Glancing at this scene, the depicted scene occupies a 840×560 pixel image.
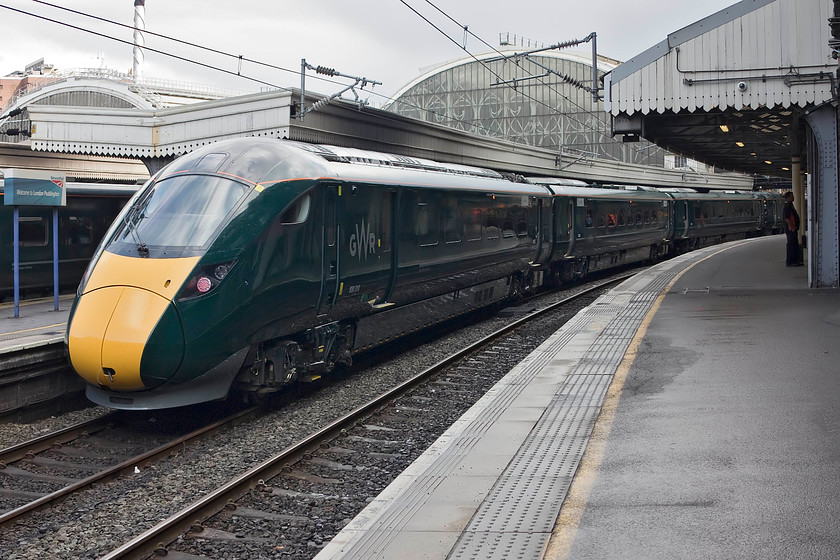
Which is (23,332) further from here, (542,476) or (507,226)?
(507,226)

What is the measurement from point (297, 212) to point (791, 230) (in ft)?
47.5

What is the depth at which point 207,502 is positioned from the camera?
650 cm

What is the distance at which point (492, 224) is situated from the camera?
16328 mm

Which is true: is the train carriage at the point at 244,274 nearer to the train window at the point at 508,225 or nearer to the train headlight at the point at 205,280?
the train headlight at the point at 205,280

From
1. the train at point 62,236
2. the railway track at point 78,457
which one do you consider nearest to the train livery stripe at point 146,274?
the railway track at point 78,457

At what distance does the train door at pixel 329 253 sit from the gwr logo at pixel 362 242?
469 millimetres

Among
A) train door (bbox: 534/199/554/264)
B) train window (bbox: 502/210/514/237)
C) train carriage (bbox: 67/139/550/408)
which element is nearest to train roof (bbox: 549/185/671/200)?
train door (bbox: 534/199/554/264)

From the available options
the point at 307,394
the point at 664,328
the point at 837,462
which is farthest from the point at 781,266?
the point at 837,462

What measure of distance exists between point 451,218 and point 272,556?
8978 mm

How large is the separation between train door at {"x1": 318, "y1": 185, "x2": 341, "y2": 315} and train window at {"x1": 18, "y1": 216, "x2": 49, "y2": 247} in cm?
810

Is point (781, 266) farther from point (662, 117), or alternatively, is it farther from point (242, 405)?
point (242, 405)

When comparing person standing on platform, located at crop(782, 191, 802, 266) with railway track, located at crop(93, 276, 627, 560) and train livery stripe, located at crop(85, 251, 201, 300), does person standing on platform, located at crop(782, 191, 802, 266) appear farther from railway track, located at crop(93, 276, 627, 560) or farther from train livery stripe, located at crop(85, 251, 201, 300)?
train livery stripe, located at crop(85, 251, 201, 300)

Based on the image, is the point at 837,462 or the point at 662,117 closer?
the point at 837,462

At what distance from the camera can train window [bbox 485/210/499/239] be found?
1612cm
